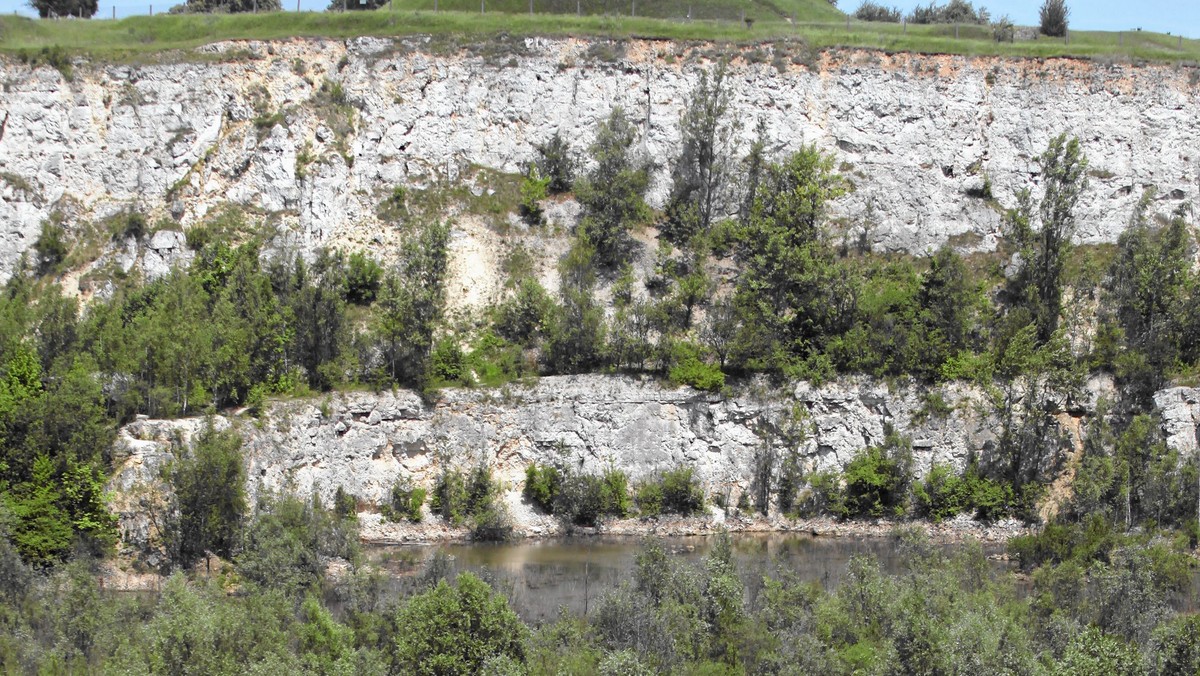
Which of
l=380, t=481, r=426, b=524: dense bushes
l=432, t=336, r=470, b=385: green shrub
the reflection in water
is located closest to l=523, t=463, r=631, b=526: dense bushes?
the reflection in water

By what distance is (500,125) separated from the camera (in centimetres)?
6669

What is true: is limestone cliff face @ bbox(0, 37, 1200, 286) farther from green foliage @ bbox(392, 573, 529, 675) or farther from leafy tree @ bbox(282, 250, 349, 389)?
green foliage @ bbox(392, 573, 529, 675)

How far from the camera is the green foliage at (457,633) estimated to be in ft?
112

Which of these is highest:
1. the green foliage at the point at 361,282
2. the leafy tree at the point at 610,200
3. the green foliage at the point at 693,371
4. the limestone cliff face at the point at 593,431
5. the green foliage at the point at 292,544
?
the leafy tree at the point at 610,200

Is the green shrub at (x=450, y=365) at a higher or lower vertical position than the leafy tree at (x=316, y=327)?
lower

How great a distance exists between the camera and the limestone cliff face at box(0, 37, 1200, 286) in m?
62.7

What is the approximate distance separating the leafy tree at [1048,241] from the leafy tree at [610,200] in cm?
1732

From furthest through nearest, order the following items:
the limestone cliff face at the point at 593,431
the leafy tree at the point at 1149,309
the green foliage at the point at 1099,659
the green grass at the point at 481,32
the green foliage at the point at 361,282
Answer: the green grass at the point at 481,32 → the green foliage at the point at 361,282 → the leafy tree at the point at 1149,309 → the limestone cliff face at the point at 593,431 → the green foliage at the point at 1099,659

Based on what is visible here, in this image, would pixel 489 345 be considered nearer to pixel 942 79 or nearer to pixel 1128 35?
pixel 942 79

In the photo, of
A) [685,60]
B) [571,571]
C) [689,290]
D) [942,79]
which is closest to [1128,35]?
[942,79]

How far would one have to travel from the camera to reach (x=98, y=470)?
1930 inches

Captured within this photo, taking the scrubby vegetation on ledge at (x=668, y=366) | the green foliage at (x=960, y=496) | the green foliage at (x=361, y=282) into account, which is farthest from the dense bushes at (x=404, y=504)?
the green foliage at (x=960, y=496)

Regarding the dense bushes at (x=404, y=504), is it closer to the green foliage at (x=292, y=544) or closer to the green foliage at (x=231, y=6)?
the green foliage at (x=292, y=544)

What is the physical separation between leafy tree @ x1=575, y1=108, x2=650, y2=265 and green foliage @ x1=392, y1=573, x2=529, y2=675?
29.4 metres
